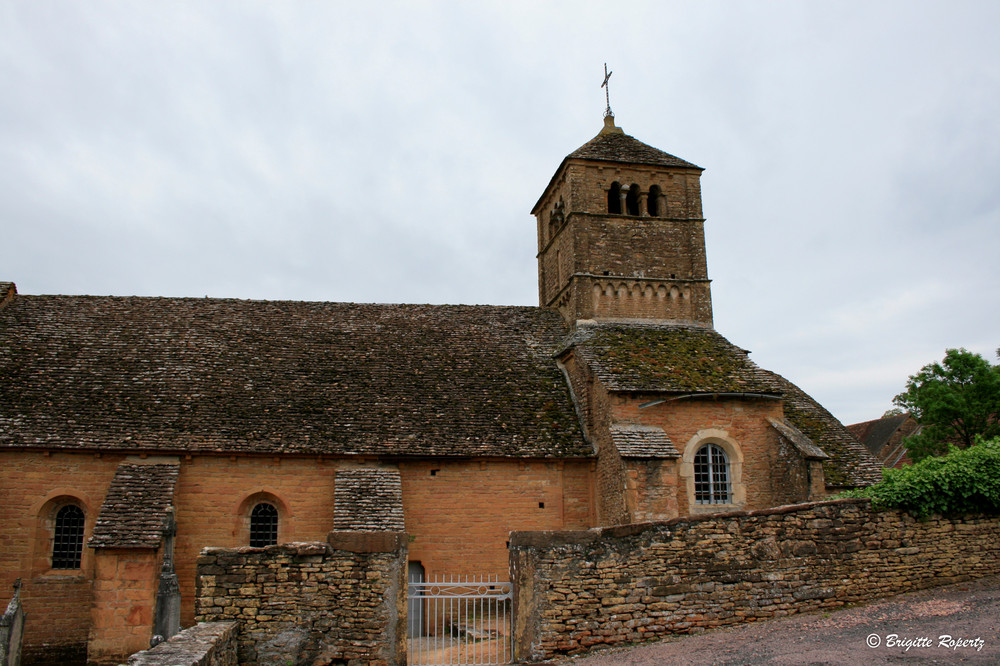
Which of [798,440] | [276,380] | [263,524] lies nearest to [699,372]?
[798,440]

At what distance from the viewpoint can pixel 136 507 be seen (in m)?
17.2

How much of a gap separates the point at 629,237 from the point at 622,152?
11.5 feet

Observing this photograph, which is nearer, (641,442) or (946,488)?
(946,488)

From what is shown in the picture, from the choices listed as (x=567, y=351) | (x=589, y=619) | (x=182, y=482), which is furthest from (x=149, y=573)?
(x=567, y=351)

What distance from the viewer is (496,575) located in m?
19.0

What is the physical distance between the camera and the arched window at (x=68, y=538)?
18.2 metres

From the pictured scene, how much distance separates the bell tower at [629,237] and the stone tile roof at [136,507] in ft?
44.6

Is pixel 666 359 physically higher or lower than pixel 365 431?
higher

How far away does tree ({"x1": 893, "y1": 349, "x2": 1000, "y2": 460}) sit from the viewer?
124 ft

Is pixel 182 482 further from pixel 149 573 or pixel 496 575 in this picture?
pixel 496 575

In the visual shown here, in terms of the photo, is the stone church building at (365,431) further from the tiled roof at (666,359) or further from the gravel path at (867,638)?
the gravel path at (867,638)

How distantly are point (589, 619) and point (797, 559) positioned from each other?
12.2ft

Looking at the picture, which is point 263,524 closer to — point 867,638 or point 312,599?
point 312,599

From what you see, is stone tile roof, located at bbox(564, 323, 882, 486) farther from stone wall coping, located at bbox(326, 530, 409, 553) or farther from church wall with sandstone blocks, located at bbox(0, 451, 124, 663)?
church wall with sandstone blocks, located at bbox(0, 451, 124, 663)
